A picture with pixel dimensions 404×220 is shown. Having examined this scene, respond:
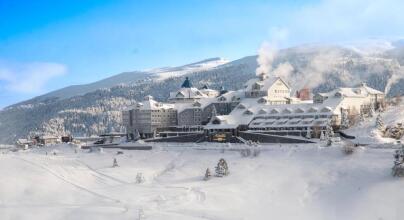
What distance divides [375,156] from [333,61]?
424ft

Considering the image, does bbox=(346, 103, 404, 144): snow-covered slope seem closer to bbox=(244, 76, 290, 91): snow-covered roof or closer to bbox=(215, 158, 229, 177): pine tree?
bbox=(215, 158, 229, 177): pine tree

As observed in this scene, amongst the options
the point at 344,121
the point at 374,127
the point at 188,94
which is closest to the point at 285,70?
the point at 188,94

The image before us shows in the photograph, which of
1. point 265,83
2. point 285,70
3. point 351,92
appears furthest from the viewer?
point 285,70

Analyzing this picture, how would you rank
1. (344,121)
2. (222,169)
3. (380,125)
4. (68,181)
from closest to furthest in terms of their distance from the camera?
(68,181), (222,169), (380,125), (344,121)

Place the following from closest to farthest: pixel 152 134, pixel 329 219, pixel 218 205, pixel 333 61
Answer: pixel 329 219
pixel 218 205
pixel 152 134
pixel 333 61

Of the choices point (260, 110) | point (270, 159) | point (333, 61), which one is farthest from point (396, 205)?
point (333, 61)

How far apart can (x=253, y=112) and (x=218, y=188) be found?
32.9 metres

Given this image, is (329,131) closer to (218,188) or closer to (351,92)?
(351,92)

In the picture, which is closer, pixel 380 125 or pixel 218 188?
pixel 218 188

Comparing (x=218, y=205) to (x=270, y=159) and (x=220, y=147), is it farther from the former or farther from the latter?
(x=220, y=147)

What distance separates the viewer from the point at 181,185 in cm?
5522

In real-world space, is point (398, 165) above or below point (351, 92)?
below

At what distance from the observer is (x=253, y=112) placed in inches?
3317

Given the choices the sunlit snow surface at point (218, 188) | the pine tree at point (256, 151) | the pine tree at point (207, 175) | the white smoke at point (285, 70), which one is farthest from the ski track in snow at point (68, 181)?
the white smoke at point (285, 70)
